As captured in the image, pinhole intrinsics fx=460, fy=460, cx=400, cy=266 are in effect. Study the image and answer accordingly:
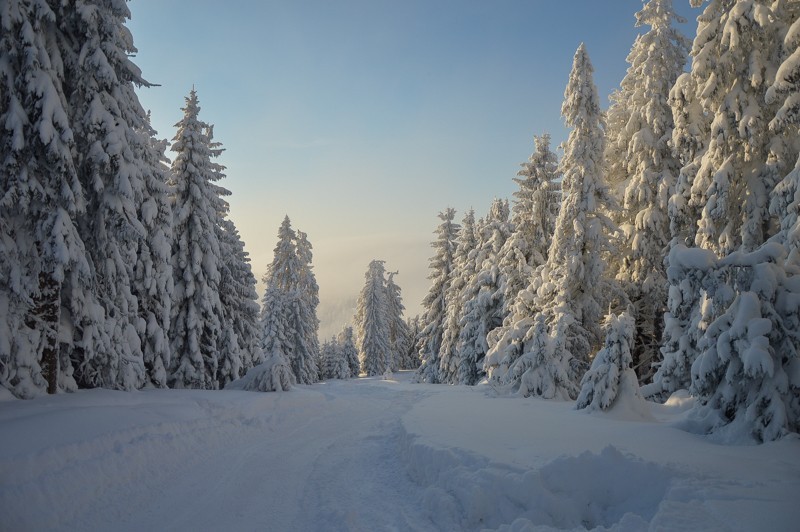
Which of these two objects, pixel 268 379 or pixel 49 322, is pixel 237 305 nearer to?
pixel 268 379

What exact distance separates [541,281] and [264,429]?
13.2 metres

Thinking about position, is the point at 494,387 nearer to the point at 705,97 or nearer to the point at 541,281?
the point at 541,281

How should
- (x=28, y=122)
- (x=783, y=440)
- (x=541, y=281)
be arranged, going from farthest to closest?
(x=541, y=281)
(x=28, y=122)
(x=783, y=440)

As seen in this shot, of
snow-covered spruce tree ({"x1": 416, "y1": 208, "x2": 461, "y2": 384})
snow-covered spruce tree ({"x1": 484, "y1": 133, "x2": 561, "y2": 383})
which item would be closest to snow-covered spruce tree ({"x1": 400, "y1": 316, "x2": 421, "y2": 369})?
snow-covered spruce tree ({"x1": 416, "y1": 208, "x2": 461, "y2": 384})

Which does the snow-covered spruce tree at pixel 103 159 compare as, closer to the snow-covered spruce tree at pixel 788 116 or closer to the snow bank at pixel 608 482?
the snow bank at pixel 608 482

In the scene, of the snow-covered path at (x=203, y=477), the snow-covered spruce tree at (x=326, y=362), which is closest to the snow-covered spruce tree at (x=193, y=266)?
the snow-covered path at (x=203, y=477)

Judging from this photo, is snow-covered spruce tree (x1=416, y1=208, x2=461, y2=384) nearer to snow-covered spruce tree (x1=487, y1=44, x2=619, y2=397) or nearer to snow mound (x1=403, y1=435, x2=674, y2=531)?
snow-covered spruce tree (x1=487, y1=44, x2=619, y2=397)

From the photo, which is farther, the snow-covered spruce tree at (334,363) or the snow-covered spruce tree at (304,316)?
the snow-covered spruce tree at (334,363)

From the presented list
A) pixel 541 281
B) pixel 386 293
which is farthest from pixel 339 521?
pixel 386 293

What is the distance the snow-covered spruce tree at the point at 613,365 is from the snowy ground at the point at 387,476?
2.00 feet

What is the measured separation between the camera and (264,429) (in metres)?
13.3

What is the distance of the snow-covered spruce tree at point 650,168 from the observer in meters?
19.1

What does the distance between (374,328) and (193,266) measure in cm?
3928

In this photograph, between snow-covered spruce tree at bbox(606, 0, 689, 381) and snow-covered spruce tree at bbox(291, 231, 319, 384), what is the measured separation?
2755 centimetres
